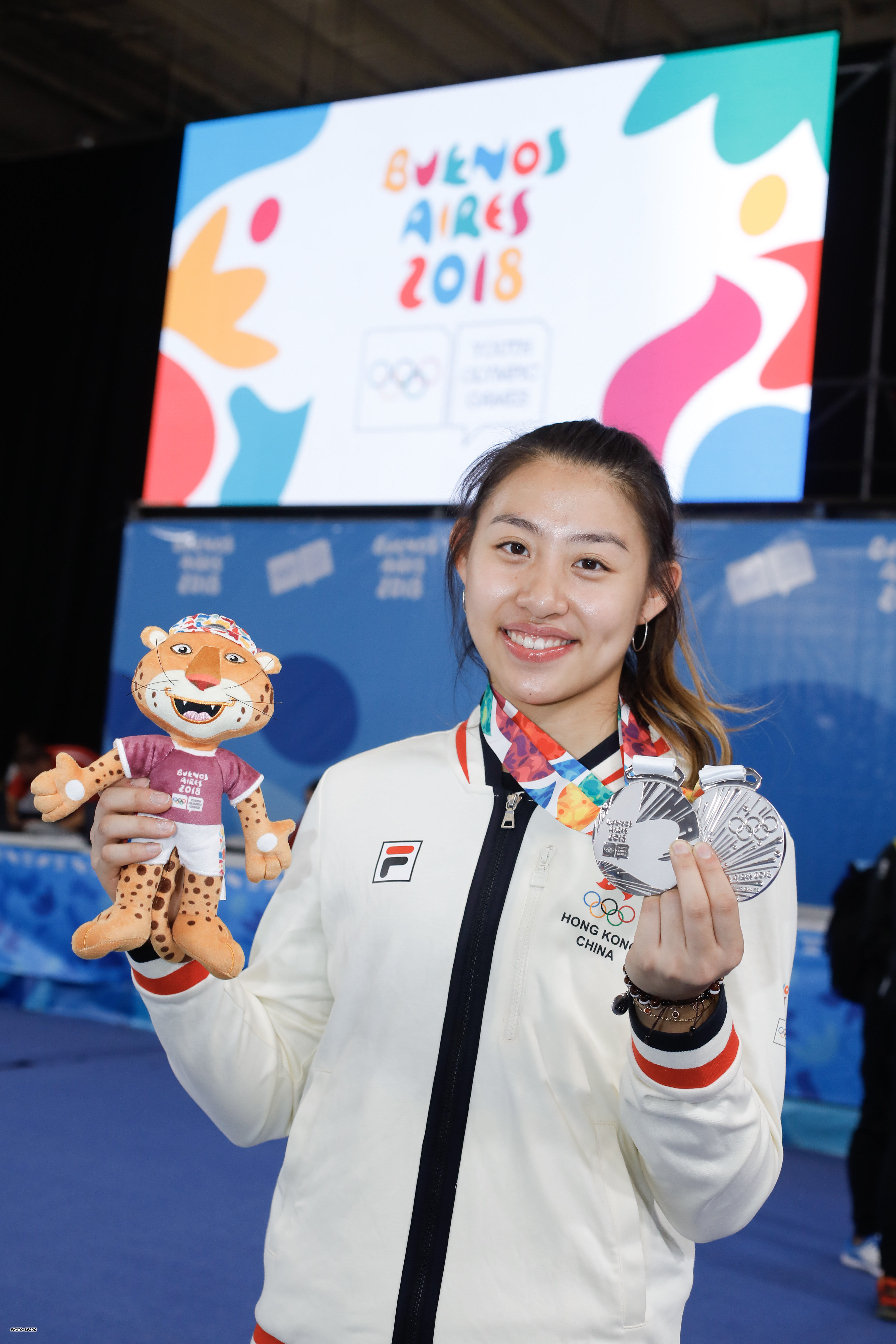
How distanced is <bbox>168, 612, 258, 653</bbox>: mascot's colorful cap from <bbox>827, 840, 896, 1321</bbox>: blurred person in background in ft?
8.70

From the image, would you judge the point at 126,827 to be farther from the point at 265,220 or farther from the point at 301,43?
the point at 301,43

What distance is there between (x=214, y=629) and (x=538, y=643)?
0.30 meters

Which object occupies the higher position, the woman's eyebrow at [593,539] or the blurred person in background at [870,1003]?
the woman's eyebrow at [593,539]

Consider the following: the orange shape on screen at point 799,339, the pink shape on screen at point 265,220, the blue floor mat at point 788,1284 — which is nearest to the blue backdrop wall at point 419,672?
the blue floor mat at point 788,1284

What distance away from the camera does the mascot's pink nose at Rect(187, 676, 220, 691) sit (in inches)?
38.4

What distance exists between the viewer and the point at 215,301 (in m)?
5.73

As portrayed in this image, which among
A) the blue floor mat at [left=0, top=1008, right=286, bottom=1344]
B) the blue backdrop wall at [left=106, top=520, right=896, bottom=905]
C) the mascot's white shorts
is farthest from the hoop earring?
the blue backdrop wall at [left=106, top=520, right=896, bottom=905]

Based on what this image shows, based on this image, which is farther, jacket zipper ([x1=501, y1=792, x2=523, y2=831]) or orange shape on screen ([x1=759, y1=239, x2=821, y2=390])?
→ orange shape on screen ([x1=759, y1=239, x2=821, y2=390])

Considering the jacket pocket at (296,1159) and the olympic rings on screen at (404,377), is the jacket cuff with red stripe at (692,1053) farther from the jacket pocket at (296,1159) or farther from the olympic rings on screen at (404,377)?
the olympic rings on screen at (404,377)

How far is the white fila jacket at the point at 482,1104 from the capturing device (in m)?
0.97

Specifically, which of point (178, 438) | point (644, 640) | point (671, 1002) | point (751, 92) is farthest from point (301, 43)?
point (671, 1002)

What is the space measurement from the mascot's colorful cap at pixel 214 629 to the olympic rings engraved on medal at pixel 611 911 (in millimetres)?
375

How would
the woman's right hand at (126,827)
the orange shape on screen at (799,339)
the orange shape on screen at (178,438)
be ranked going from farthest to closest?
the orange shape on screen at (178,438) < the orange shape on screen at (799,339) < the woman's right hand at (126,827)

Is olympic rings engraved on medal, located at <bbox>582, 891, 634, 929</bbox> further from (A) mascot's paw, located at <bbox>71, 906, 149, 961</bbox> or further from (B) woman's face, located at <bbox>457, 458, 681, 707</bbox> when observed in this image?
(A) mascot's paw, located at <bbox>71, 906, 149, 961</bbox>
